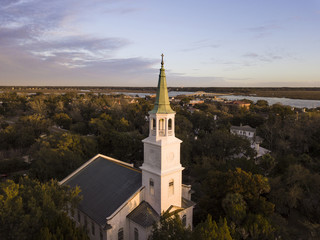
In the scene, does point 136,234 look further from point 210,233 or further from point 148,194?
point 210,233

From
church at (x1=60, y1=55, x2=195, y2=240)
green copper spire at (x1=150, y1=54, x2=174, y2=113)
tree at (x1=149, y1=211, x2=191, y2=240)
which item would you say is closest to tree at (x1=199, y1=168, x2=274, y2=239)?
church at (x1=60, y1=55, x2=195, y2=240)

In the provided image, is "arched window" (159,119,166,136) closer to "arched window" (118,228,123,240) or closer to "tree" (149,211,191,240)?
"tree" (149,211,191,240)

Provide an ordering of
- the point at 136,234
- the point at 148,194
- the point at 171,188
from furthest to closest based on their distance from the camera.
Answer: the point at 148,194 → the point at 171,188 → the point at 136,234

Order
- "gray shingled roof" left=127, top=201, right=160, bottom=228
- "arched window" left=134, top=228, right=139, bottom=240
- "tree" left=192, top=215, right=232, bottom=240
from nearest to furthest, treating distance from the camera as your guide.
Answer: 1. "tree" left=192, top=215, right=232, bottom=240
2. "gray shingled roof" left=127, top=201, right=160, bottom=228
3. "arched window" left=134, top=228, right=139, bottom=240

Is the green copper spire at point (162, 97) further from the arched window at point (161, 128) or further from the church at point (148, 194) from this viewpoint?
the arched window at point (161, 128)

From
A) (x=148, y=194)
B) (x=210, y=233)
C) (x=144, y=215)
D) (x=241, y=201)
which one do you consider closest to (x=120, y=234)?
(x=144, y=215)

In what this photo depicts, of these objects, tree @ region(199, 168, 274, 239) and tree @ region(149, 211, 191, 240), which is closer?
tree @ region(149, 211, 191, 240)

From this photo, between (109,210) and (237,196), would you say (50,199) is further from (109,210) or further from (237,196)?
(237,196)
